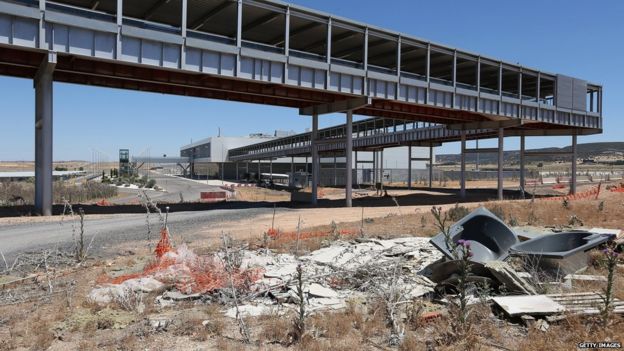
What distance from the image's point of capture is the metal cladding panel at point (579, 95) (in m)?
41.6

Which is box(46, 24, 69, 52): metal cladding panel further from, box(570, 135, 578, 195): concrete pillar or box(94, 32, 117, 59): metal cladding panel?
box(570, 135, 578, 195): concrete pillar

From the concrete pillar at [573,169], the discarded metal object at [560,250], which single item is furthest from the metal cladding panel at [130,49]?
the concrete pillar at [573,169]

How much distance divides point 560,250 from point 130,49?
1914 centimetres

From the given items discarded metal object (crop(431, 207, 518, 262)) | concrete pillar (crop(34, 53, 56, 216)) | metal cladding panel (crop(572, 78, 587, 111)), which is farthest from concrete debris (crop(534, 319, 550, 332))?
metal cladding panel (crop(572, 78, 587, 111))

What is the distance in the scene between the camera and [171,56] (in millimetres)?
Answer: 21469

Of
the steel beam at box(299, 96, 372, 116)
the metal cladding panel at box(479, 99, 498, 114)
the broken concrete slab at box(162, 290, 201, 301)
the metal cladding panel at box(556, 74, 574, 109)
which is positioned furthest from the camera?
the metal cladding panel at box(556, 74, 574, 109)

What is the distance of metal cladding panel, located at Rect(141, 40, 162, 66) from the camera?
20.7m

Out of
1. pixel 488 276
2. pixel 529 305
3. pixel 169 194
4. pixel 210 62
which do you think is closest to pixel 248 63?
pixel 210 62

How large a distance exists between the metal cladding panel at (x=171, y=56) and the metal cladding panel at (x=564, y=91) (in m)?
34.3

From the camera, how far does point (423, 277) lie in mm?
8047

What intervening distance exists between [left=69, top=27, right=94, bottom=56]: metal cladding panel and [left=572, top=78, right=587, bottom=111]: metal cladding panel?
4091cm

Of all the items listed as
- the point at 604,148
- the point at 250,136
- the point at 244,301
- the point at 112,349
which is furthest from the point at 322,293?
the point at 604,148

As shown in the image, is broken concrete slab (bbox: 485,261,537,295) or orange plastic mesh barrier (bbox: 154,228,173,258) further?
orange plastic mesh barrier (bbox: 154,228,173,258)

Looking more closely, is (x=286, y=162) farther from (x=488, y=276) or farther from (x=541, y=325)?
(x=541, y=325)
